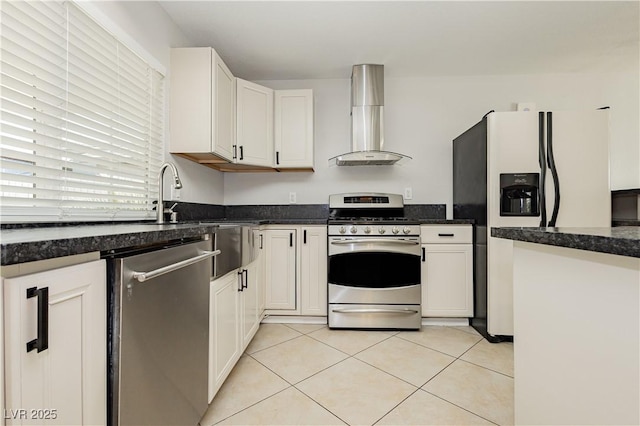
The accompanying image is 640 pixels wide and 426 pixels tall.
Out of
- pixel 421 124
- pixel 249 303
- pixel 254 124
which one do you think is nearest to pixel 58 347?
pixel 249 303

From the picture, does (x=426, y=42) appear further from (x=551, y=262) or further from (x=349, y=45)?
(x=551, y=262)

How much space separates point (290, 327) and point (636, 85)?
3995 millimetres

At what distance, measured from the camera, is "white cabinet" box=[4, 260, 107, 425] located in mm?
508

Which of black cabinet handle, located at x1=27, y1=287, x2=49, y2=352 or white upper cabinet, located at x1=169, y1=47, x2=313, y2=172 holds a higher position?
white upper cabinet, located at x1=169, y1=47, x2=313, y2=172

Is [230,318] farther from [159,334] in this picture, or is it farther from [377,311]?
[377,311]

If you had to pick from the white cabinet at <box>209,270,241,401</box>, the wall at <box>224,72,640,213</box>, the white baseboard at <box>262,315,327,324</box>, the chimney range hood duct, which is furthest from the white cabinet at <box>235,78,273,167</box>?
the white baseboard at <box>262,315,327,324</box>

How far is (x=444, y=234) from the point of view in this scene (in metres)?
2.37

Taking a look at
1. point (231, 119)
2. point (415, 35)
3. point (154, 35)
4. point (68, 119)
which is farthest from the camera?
point (231, 119)

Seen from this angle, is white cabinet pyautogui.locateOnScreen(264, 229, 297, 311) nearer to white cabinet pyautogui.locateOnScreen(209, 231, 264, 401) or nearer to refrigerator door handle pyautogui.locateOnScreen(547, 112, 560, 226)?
white cabinet pyautogui.locateOnScreen(209, 231, 264, 401)

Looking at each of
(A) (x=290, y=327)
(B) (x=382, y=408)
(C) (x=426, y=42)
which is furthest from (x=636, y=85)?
(A) (x=290, y=327)

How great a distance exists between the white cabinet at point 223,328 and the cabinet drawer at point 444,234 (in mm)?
1597

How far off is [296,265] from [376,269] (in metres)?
0.69

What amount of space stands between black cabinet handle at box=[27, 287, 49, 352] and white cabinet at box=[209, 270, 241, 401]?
75cm

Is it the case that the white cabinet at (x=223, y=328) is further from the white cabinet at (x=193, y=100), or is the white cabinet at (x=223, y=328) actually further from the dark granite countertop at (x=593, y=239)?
the dark granite countertop at (x=593, y=239)
